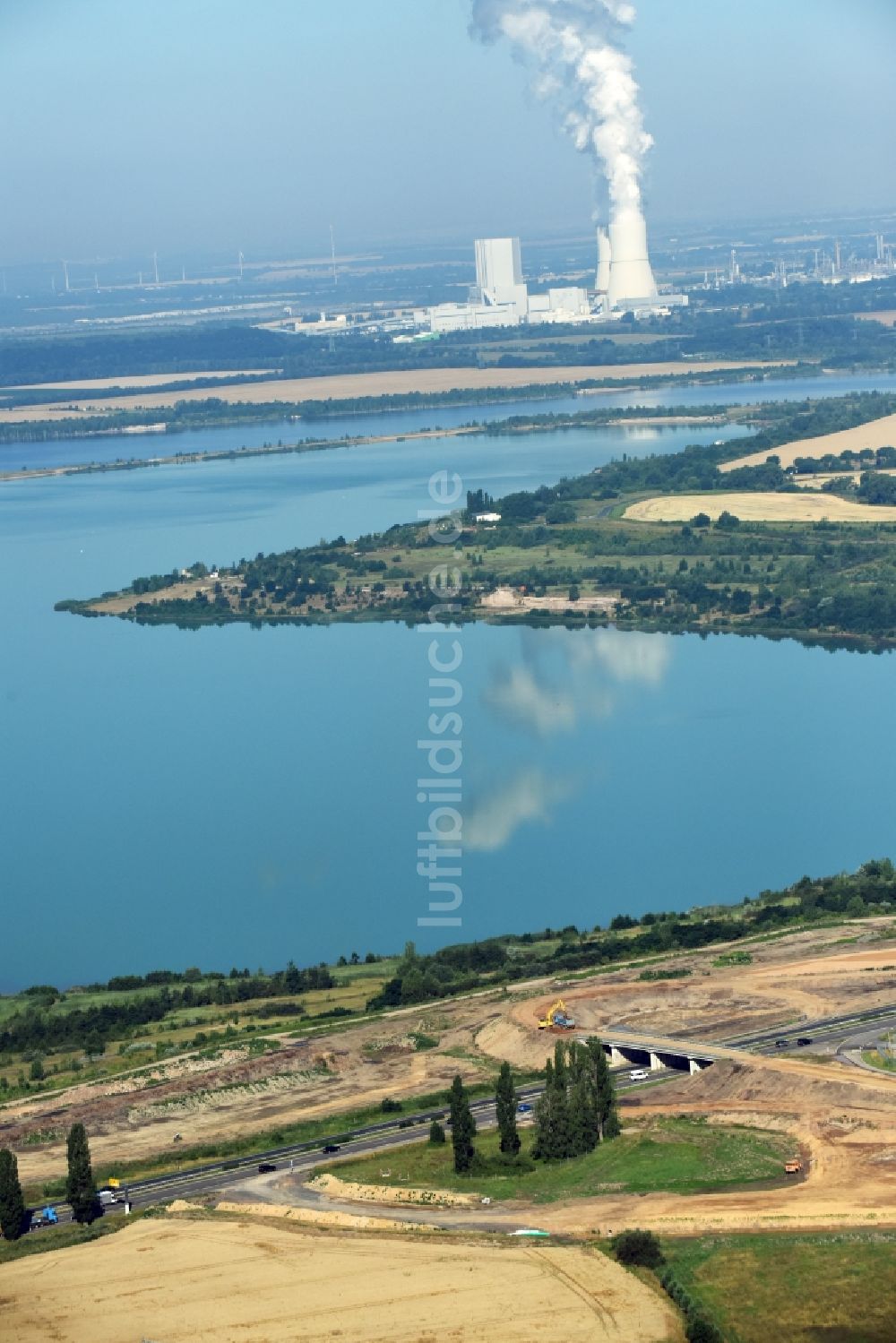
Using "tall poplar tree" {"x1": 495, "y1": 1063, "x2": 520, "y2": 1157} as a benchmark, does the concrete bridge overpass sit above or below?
below

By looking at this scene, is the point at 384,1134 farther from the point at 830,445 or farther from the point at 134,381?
the point at 134,381

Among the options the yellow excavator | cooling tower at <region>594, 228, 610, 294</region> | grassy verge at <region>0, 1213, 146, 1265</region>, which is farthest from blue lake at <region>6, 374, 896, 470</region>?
grassy verge at <region>0, 1213, 146, 1265</region>

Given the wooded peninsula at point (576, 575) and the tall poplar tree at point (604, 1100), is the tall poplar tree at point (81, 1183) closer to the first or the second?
the tall poplar tree at point (604, 1100)

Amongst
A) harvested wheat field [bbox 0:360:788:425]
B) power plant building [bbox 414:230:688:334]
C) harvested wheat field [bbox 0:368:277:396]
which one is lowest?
harvested wheat field [bbox 0:360:788:425]

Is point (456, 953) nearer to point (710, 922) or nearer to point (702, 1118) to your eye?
point (710, 922)

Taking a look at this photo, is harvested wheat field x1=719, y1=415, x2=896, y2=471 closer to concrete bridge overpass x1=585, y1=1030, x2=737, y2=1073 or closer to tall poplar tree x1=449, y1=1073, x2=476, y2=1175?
concrete bridge overpass x1=585, y1=1030, x2=737, y2=1073

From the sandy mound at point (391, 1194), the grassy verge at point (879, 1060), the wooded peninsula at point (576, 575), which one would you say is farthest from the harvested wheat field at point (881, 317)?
the sandy mound at point (391, 1194)

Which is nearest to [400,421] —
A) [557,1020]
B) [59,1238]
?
[557,1020]
